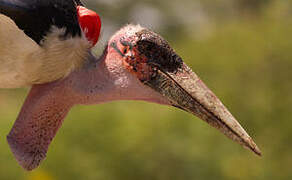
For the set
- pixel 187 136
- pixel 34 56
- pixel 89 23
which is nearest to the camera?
pixel 34 56

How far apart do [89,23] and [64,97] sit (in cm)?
37

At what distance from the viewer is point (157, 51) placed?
263cm

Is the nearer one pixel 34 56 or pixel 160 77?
pixel 34 56

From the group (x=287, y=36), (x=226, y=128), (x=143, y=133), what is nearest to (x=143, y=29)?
(x=226, y=128)

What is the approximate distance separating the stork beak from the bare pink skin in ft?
0.21

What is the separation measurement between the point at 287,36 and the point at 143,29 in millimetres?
4988

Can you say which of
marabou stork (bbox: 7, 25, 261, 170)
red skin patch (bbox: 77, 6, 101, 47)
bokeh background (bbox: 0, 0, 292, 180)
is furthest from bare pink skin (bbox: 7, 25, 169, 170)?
bokeh background (bbox: 0, 0, 292, 180)

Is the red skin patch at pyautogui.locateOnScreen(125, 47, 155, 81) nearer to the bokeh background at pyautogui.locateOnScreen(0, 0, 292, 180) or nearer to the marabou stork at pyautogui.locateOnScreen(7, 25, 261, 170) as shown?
the marabou stork at pyautogui.locateOnScreen(7, 25, 261, 170)

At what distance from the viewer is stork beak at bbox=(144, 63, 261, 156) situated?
2.54m

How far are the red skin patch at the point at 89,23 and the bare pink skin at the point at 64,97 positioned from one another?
100mm

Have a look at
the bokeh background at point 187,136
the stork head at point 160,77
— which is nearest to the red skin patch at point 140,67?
the stork head at point 160,77

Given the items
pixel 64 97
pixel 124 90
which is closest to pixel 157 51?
pixel 124 90

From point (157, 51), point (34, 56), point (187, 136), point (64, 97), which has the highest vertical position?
point (157, 51)

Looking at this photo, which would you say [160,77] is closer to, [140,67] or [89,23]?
[140,67]
